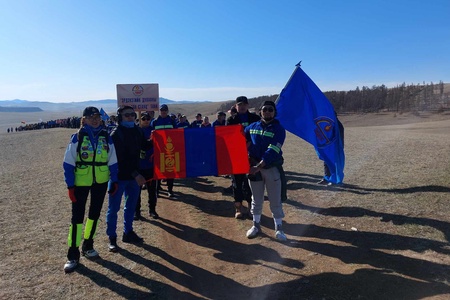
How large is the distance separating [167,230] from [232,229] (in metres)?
1.40

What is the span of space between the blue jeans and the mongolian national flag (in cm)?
92

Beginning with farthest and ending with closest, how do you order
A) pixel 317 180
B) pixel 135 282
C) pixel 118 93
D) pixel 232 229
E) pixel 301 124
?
pixel 118 93 < pixel 317 180 < pixel 301 124 < pixel 232 229 < pixel 135 282

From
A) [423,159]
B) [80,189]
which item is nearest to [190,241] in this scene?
[80,189]

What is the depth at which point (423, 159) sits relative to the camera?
570 inches

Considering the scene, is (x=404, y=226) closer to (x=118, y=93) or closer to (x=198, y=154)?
(x=198, y=154)

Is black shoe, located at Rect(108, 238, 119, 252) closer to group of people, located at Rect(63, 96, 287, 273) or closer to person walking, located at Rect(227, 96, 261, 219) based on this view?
group of people, located at Rect(63, 96, 287, 273)

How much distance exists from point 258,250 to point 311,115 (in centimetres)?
357

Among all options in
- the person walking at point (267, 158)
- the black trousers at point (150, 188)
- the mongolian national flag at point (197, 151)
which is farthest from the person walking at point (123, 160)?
the person walking at point (267, 158)

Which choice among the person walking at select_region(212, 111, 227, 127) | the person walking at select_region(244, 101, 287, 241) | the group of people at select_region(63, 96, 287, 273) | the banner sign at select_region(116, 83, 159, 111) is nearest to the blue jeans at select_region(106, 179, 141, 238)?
the group of people at select_region(63, 96, 287, 273)

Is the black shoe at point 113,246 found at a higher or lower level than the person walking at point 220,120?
lower

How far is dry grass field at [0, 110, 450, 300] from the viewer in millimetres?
4938

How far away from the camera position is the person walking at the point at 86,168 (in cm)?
551

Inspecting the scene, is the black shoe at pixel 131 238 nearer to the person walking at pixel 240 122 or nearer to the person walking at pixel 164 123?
the person walking at pixel 240 122

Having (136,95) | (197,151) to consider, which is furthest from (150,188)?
(136,95)
